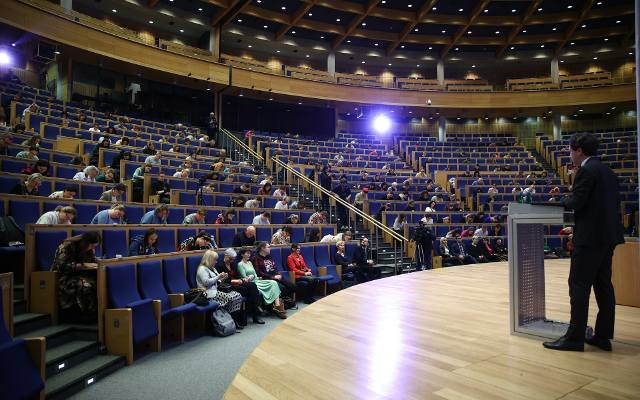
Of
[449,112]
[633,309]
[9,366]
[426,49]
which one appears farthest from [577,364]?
[426,49]

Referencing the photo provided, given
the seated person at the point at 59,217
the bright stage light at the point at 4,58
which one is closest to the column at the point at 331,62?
the bright stage light at the point at 4,58

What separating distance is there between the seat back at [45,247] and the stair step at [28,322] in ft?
1.08

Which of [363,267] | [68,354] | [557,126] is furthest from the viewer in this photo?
[557,126]

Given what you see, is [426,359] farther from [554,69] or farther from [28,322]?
[554,69]

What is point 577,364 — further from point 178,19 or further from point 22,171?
point 178,19

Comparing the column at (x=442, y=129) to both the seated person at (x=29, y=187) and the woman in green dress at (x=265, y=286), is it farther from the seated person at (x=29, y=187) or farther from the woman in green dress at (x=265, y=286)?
the seated person at (x=29, y=187)

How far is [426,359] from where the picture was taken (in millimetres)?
1536

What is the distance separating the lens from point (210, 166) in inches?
281

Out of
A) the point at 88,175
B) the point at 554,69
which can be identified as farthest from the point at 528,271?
the point at 554,69

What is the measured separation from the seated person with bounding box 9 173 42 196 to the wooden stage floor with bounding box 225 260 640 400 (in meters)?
2.69

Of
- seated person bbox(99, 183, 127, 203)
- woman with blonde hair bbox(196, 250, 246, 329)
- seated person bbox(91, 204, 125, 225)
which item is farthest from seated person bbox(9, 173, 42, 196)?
woman with blonde hair bbox(196, 250, 246, 329)

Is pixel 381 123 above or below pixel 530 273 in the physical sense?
above

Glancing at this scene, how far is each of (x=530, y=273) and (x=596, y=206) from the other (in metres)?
0.44

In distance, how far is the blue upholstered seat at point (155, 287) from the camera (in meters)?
2.74
